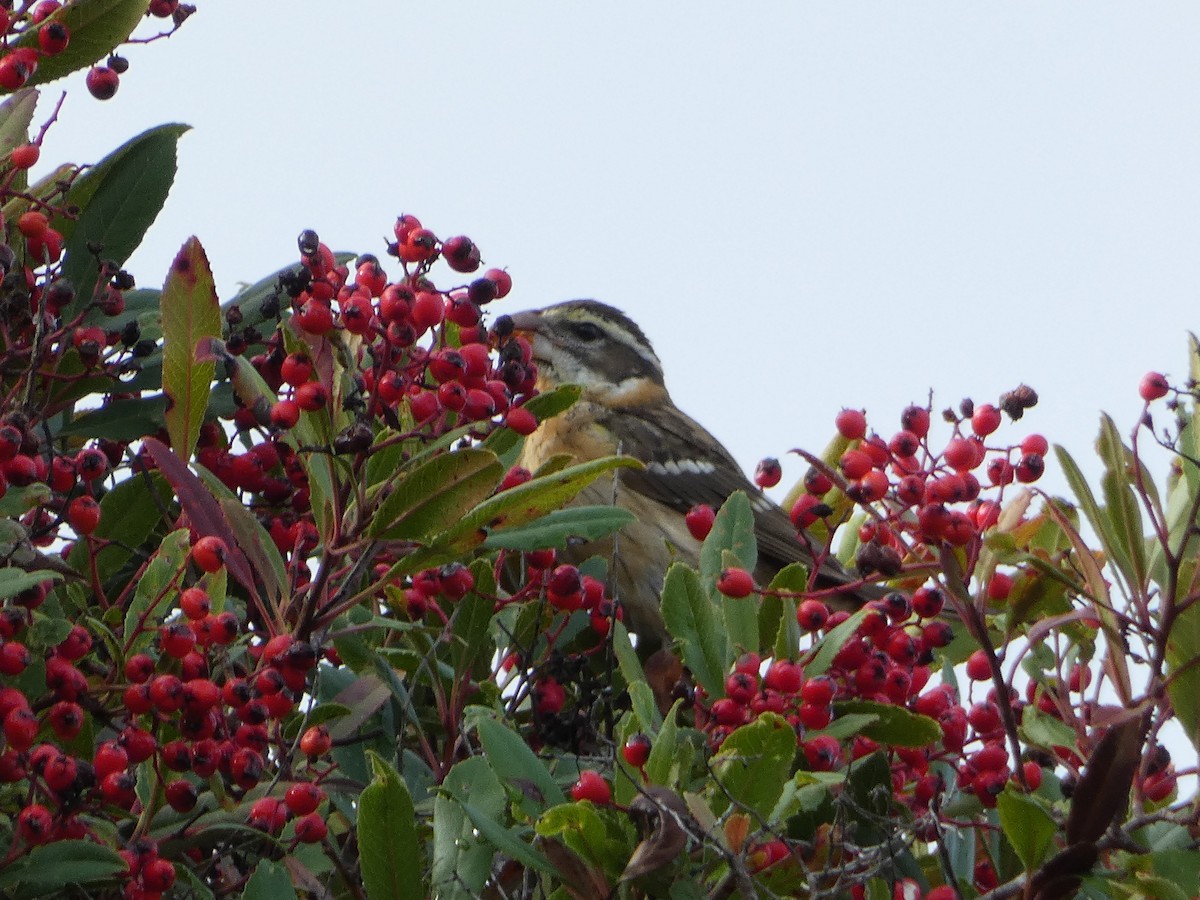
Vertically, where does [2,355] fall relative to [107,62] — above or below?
below

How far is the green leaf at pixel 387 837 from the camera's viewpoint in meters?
2.44

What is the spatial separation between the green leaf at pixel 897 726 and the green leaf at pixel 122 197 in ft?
5.74

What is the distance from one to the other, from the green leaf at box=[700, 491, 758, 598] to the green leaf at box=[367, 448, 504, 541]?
94 cm

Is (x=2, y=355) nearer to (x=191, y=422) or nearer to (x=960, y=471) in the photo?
(x=191, y=422)

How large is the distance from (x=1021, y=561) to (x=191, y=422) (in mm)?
1503

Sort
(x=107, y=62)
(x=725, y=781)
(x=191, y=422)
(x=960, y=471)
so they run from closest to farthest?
(x=725, y=781), (x=191, y=422), (x=960, y=471), (x=107, y=62)

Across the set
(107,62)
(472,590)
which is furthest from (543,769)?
(107,62)

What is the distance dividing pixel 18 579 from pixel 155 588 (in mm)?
352

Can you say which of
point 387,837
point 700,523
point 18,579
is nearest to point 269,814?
point 387,837

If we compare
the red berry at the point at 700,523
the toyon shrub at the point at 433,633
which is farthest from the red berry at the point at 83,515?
the red berry at the point at 700,523

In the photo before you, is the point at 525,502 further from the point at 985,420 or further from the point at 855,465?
the point at 985,420

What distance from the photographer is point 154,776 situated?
2635 millimetres

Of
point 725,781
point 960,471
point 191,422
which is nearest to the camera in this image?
point 725,781

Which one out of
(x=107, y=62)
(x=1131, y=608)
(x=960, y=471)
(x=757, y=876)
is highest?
(x=107, y=62)
